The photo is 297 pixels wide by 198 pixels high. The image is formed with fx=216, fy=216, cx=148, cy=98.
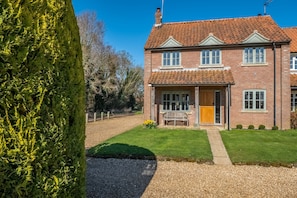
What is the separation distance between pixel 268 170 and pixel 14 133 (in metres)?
7.19

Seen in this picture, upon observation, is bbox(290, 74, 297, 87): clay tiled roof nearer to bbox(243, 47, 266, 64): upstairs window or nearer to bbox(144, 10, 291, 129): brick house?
bbox(144, 10, 291, 129): brick house

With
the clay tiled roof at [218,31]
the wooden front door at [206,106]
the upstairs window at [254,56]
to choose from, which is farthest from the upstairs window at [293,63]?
the wooden front door at [206,106]

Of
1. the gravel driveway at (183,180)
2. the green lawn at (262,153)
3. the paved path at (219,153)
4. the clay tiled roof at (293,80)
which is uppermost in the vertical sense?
the clay tiled roof at (293,80)

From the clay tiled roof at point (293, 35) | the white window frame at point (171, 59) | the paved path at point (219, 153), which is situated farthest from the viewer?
the clay tiled roof at point (293, 35)

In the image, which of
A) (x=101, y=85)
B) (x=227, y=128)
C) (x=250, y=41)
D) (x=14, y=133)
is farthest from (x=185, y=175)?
(x=101, y=85)

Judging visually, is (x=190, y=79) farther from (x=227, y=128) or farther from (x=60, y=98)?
(x=60, y=98)

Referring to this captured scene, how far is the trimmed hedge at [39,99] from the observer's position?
204 cm

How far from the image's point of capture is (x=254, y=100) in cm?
1664

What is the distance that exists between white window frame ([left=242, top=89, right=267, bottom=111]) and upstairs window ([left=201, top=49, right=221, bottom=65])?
329cm

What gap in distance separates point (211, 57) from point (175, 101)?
462 centimetres

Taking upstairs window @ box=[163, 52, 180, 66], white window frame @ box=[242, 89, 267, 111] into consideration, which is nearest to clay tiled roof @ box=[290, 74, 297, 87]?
white window frame @ box=[242, 89, 267, 111]

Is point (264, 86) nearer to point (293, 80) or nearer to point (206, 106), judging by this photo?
point (293, 80)

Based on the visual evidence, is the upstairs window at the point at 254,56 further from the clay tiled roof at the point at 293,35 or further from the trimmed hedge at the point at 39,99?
the trimmed hedge at the point at 39,99

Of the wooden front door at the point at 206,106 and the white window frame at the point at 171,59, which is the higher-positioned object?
the white window frame at the point at 171,59
